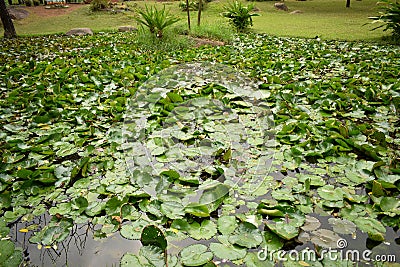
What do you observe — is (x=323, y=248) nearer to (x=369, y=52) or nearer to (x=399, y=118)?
(x=399, y=118)

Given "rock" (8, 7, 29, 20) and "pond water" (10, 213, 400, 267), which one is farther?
"rock" (8, 7, 29, 20)

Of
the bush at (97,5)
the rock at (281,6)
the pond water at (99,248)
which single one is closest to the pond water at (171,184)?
the pond water at (99,248)

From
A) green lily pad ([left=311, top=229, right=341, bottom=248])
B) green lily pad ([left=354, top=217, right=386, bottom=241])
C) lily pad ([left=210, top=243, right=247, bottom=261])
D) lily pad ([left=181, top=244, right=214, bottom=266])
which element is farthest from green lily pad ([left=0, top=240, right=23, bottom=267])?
green lily pad ([left=354, top=217, right=386, bottom=241])

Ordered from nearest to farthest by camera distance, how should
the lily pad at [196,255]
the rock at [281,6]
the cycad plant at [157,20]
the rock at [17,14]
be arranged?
the lily pad at [196,255], the cycad plant at [157,20], the rock at [17,14], the rock at [281,6]

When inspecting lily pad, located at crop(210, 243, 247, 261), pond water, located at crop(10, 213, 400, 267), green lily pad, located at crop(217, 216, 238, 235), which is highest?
green lily pad, located at crop(217, 216, 238, 235)

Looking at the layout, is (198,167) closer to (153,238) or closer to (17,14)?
(153,238)

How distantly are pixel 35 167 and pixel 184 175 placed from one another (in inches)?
38.4

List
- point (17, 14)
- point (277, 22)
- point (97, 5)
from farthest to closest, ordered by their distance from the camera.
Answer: point (97, 5) → point (17, 14) → point (277, 22)

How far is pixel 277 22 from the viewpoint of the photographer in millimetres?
9234

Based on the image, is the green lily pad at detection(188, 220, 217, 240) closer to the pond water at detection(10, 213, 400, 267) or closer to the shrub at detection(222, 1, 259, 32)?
the pond water at detection(10, 213, 400, 267)

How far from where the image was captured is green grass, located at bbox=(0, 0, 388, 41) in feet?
23.0

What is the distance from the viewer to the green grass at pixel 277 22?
701 cm

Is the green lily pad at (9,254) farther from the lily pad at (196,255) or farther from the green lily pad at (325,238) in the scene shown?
the green lily pad at (325,238)

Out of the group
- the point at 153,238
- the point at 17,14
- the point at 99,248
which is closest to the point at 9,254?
the point at 99,248
